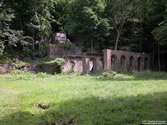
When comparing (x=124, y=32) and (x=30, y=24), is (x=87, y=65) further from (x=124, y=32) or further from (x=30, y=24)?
(x=124, y=32)

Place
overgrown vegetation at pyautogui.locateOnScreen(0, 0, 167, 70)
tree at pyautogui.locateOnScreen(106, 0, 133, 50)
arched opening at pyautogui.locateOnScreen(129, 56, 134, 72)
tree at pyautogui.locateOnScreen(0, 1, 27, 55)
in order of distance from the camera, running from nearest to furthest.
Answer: tree at pyautogui.locateOnScreen(0, 1, 27, 55) < overgrown vegetation at pyautogui.locateOnScreen(0, 0, 167, 70) < arched opening at pyautogui.locateOnScreen(129, 56, 134, 72) < tree at pyautogui.locateOnScreen(106, 0, 133, 50)

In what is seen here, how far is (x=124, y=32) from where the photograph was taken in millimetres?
30266

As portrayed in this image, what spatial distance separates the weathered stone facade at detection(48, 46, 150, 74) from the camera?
2003 cm

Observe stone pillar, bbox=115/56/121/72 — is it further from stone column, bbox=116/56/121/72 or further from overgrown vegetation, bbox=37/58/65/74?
overgrown vegetation, bbox=37/58/65/74

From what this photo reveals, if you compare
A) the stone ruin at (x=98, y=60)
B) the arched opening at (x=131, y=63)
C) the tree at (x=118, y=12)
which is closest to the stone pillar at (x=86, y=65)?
the stone ruin at (x=98, y=60)

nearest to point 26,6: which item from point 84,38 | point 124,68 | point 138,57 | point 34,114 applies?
point 84,38

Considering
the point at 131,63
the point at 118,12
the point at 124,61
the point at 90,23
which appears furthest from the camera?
the point at 118,12

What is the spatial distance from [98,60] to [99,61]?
28 cm

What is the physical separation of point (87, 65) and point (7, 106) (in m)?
15.8

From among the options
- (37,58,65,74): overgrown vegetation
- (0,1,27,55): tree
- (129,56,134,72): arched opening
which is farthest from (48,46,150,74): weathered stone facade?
(0,1,27,55): tree

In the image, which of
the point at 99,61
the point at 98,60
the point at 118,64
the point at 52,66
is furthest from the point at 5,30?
the point at 118,64

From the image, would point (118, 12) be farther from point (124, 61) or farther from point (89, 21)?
point (124, 61)

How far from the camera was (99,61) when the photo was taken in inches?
887

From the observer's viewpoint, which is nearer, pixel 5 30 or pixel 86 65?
pixel 5 30
